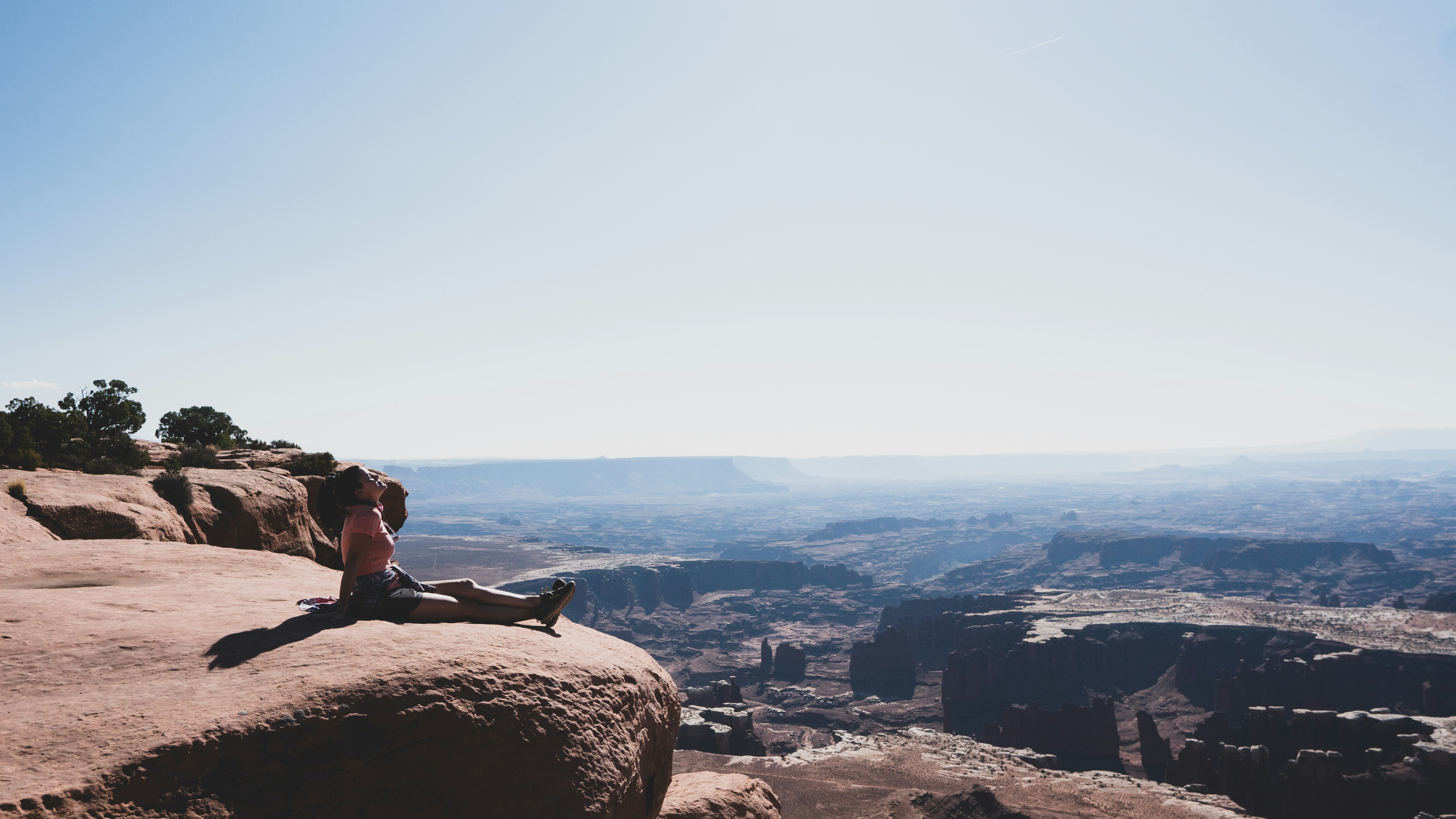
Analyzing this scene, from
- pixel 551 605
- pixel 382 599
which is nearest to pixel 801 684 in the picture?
pixel 551 605

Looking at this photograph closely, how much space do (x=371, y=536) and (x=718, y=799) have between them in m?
6.69

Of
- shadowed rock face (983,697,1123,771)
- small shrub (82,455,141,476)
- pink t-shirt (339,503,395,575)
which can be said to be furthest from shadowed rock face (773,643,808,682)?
pink t-shirt (339,503,395,575)

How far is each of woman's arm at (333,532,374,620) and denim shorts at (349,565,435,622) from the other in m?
0.09

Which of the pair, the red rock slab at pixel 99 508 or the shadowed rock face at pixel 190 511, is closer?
the shadowed rock face at pixel 190 511

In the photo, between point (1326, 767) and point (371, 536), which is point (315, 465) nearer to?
point (371, 536)

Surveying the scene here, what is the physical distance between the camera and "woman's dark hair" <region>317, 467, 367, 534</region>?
7.86 meters

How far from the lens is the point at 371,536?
771 centimetres

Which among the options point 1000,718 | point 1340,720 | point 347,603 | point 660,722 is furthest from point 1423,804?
point 347,603

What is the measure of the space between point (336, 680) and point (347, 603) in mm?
1988

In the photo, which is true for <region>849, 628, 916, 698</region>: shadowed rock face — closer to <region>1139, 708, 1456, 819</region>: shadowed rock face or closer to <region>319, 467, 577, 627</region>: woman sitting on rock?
<region>1139, 708, 1456, 819</region>: shadowed rock face

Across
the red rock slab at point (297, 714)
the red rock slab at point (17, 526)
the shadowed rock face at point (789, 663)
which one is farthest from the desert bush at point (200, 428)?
the shadowed rock face at point (789, 663)

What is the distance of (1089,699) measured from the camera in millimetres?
98312

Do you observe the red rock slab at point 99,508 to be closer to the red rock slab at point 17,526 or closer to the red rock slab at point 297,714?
the red rock slab at point 17,526

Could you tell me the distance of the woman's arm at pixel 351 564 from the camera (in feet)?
24.6
